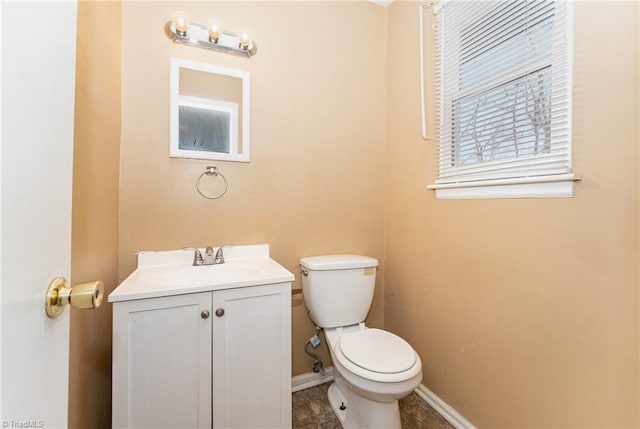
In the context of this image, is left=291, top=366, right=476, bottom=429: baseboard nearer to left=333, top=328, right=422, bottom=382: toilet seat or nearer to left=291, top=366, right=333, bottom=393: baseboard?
left=291, top=366, right=333, bottom=393: baseboard

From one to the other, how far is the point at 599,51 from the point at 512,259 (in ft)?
2.53

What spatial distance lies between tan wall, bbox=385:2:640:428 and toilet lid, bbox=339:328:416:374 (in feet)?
1.17

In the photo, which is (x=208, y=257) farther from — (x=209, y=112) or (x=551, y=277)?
(x=551, y=277)

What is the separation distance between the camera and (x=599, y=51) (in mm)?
897

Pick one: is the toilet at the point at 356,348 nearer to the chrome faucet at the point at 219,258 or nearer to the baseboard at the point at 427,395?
the baseboard at the point at 427,395

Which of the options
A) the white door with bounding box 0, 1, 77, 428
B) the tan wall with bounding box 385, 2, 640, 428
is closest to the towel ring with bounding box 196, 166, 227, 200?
the white door with bounding box 0, 1, 77, 428

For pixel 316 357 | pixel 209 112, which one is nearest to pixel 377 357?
pixel 316 357

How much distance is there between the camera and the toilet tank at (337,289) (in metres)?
1.51

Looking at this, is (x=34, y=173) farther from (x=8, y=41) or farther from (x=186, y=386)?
(x=186, y=386)

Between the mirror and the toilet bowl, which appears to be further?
the mirror

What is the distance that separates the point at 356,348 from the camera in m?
1.26

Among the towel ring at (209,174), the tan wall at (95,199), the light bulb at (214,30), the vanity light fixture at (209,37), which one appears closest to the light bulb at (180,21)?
the vanity light fixture at (209,37)

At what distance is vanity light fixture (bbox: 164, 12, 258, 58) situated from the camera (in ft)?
4.48

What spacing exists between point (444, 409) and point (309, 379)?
76 cm
